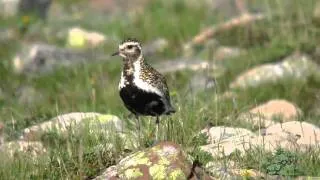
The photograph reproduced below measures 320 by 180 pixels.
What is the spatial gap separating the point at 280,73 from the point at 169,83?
1.51 m

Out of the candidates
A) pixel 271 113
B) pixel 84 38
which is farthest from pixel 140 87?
pixel 84 38

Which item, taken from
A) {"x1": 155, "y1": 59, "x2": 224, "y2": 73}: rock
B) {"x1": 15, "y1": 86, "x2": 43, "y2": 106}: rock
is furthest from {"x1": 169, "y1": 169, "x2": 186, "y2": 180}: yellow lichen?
{"x1": 155, "y1": 59, "x2": 224, "y2": 73}: rock

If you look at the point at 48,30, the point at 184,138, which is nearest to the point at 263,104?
the point at 184,138

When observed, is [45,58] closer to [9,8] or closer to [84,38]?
[84,38]

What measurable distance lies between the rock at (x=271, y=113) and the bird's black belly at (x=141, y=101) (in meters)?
1.04

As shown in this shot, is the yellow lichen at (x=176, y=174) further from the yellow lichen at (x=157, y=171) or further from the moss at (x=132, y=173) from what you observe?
the moss at (x=132, y=173)

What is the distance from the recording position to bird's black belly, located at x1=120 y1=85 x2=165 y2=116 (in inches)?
278

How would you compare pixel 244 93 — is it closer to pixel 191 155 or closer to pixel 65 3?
pixel 191 155

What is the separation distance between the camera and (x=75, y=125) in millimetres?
7387

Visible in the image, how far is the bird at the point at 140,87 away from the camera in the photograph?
707 cm

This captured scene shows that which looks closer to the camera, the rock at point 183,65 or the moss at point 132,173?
the moss at point 132,173

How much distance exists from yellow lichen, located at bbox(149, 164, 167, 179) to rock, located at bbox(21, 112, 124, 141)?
0.98m

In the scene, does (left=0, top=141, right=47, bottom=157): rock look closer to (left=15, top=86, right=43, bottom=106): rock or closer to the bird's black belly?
the bird's black belly

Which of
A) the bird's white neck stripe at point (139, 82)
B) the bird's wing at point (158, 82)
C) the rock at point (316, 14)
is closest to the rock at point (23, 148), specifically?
the bird's white neck stripe at point (139, 82)
